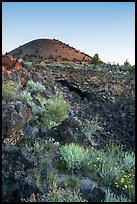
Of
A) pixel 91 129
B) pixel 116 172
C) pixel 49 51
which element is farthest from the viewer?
pixel 49 51

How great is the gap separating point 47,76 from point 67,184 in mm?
6827

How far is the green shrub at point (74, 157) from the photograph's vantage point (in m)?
5.52

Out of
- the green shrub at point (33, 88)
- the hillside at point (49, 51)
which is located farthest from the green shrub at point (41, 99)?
the hillside at point (49, 51)

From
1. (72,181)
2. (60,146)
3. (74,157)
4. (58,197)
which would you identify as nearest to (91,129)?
(60,146)

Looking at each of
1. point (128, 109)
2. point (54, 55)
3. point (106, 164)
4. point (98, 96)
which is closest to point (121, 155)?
point (106, 164)

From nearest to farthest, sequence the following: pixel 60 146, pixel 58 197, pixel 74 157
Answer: pixel 58 197 < pixel 74 157 < pixel 60 146

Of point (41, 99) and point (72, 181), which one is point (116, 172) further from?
point (41, 99)

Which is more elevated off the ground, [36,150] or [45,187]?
[36,150]

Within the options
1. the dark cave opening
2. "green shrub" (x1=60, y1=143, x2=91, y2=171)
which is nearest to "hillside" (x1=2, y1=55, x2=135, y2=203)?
"green shrub" (x1=60, y1=143, x2=91, y2=171)

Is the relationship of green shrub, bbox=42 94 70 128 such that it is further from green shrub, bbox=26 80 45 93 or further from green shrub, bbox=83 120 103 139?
green shrub, bbox=26 80 45 93

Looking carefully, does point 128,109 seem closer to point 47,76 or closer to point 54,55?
point 47,76

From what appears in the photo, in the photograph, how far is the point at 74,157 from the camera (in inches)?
218

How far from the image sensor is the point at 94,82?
42.6 ft

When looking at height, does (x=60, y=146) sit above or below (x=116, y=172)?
above
